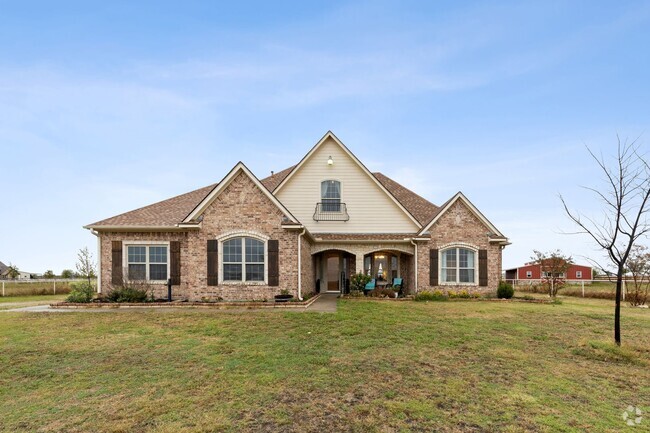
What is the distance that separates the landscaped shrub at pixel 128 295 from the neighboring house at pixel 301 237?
2.30 feet

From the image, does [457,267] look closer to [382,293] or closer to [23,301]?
[382,293]

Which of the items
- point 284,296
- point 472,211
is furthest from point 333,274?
point 472,211

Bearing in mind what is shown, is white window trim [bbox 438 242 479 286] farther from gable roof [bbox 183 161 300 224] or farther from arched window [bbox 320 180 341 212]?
gable roof [bbox 183 161 300 224]

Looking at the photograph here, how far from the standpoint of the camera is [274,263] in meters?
14.6

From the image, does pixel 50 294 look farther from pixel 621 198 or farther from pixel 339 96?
pixel 621 198

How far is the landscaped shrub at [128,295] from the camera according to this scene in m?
14.3

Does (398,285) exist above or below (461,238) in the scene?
below

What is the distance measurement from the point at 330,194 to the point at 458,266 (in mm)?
7567

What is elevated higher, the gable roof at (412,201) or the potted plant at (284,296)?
the gable roof at (412,201)

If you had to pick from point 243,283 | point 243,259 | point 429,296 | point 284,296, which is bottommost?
point 429,296

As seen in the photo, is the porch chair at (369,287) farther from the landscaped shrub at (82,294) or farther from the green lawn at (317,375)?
the landscaped shrub at (82,294)

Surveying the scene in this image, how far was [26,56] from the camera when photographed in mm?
13828

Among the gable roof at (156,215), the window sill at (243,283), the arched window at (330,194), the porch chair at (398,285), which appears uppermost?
the arched window at (330,194)

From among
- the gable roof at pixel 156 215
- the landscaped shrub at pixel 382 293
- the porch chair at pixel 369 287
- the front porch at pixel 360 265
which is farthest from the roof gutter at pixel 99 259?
the landscaped shrub at pixel 382 293
